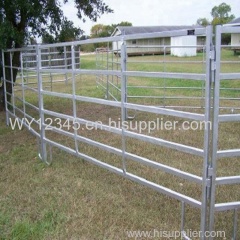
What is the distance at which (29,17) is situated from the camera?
7.32m

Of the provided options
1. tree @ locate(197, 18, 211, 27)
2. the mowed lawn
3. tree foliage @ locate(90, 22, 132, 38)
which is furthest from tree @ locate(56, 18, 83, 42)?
tree foliage @ locate(90, 22, 132, 38)

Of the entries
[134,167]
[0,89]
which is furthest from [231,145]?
[0,89]

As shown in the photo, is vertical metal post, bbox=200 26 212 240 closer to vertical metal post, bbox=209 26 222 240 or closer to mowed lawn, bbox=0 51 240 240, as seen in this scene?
vertical metal post, bbox=209 26 222 240

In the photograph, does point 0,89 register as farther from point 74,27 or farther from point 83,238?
point 83,238

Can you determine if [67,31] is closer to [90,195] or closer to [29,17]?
[29,17]

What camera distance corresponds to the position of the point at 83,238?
287 cm

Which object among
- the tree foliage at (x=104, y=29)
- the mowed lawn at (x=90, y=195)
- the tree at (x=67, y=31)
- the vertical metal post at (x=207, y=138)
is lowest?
the mowed lawn at (x=90, y=195)

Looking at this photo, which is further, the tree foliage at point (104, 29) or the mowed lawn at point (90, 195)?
the tree foliage at point (104, 29)

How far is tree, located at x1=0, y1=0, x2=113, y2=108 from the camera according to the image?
21.2 ft

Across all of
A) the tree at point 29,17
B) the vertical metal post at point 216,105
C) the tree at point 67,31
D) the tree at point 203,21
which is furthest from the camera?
the tree at point 203,21

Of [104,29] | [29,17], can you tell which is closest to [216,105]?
[29,17]

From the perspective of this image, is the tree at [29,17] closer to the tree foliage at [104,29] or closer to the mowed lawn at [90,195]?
the mowed lawn at [90,195]

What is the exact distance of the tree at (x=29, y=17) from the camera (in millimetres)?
6475

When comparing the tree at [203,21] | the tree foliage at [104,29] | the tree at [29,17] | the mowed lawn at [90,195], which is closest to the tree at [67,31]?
the tree at [29,17]
